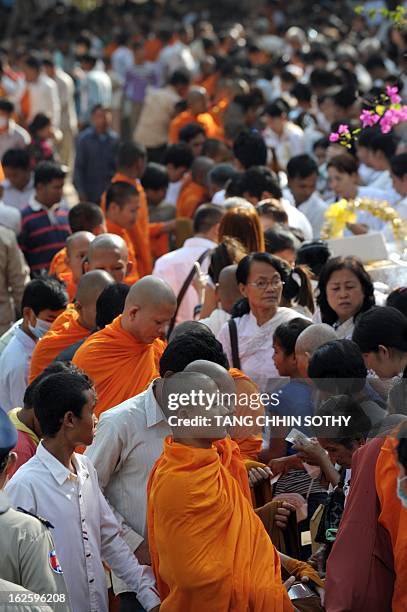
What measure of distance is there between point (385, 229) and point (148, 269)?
1917 mm

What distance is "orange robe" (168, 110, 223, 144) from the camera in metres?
13.3

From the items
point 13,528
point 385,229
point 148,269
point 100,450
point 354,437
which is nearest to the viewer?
point 13,528

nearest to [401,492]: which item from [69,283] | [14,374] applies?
[14,374]

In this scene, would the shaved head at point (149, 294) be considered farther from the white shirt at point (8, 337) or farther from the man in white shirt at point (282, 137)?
the man in white shirt at point (282, 137)

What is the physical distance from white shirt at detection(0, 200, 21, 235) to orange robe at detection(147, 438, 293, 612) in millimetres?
5098

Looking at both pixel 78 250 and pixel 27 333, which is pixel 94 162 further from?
pixel 27 333

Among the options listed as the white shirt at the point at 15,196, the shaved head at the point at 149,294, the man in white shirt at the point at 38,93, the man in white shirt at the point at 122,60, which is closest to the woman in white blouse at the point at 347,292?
the shaved head at the point at 149,294

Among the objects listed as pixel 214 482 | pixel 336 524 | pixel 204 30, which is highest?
pixel 204 30

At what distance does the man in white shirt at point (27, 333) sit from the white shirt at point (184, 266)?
50.0 inches

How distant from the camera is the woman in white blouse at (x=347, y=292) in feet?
19.8

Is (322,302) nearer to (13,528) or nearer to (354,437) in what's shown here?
(354,437)

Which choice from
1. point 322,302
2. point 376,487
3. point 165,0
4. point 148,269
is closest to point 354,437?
point 376,487

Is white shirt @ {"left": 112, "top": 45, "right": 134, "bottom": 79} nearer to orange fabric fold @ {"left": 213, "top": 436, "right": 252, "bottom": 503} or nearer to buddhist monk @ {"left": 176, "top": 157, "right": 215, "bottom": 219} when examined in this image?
buddhist monk @ {"left": 176, "top": 157, "right": 215, "bottom": 219}

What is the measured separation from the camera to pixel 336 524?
4316 millimetres
